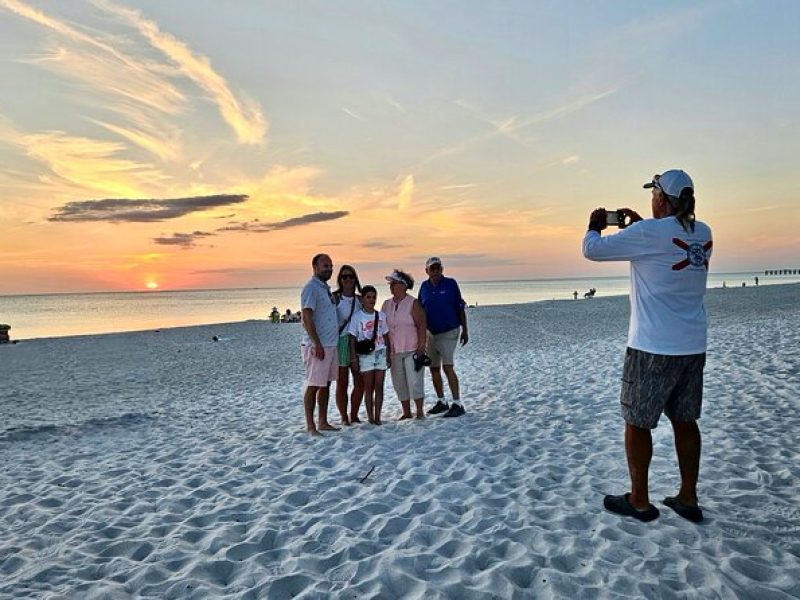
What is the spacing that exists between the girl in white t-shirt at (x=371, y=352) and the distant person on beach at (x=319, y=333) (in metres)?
0.35

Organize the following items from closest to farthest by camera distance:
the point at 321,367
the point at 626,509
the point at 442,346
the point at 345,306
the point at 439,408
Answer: the point at 626,509 → the point at 321,367 → the point at 345,306 → the point at 442,346 → the point at 439,408

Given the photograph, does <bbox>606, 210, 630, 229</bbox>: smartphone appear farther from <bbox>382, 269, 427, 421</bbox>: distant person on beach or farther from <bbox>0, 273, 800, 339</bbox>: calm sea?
<bbox>0, 273, 800, 339</bbox>: calm sea

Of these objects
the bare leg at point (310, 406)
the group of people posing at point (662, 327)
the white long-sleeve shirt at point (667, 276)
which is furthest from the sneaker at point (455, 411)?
the white long-sleeve shirt at point (667, 276)

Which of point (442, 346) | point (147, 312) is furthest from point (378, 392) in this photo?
point (147, 312)

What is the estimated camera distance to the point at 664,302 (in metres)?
3.47

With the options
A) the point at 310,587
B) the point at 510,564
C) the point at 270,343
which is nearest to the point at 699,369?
the point at 510,564

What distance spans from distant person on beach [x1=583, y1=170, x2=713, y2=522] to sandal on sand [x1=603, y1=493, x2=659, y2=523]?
435 millimetres

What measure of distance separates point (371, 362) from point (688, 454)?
4.01 m

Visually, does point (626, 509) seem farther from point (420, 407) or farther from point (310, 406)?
point (310, 406)

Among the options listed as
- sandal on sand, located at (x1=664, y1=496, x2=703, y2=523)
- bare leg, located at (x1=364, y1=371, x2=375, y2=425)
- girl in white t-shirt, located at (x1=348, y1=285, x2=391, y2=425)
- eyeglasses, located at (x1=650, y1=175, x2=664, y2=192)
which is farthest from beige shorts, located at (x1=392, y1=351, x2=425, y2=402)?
eyeglasses, located at (x1=650, y1=175, x2=664, y2=192)

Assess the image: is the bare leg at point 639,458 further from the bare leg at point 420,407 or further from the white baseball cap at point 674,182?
the bare leg at point 420,407

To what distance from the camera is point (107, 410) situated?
30.9 ft

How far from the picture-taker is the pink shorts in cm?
654

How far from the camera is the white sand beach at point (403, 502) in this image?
3.17 m
